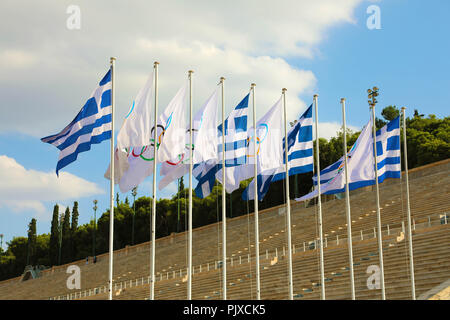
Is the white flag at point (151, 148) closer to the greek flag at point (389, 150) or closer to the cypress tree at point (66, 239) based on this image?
the greek flag at point (389, 150)

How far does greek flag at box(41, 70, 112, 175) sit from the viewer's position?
16250mm

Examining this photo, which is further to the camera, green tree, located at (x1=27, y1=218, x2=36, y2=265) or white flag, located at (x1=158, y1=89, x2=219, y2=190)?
green tree, located at (x1=27, y1=218, x2=36, y2=265)

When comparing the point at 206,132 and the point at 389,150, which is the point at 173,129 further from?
the point at 389,150

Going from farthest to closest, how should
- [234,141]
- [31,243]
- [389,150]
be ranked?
[31,243]
[389,150]
[234,141]

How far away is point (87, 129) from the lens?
53.5 ft

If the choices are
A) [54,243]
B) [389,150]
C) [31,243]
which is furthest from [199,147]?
[31,243]

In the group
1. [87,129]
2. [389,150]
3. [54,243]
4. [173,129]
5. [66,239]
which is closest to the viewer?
[87,129]

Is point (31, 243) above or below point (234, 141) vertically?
above

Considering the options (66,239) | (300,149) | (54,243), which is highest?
(66,239)

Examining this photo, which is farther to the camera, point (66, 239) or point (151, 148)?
point (66, 239)

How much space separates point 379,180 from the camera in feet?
69.2

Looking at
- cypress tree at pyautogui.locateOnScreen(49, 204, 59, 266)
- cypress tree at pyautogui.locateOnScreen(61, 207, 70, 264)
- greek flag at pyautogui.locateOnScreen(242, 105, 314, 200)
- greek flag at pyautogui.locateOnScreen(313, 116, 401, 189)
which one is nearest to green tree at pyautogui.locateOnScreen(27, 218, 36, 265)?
cypress tree at pyautogui.locateOnScreen(49, 204, 59, 266)

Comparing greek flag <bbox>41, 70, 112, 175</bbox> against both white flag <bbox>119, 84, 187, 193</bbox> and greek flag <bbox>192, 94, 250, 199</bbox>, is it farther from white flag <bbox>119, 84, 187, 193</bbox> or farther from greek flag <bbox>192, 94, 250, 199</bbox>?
greek flag <bbox>192, 94, 250, 199</bbox>
